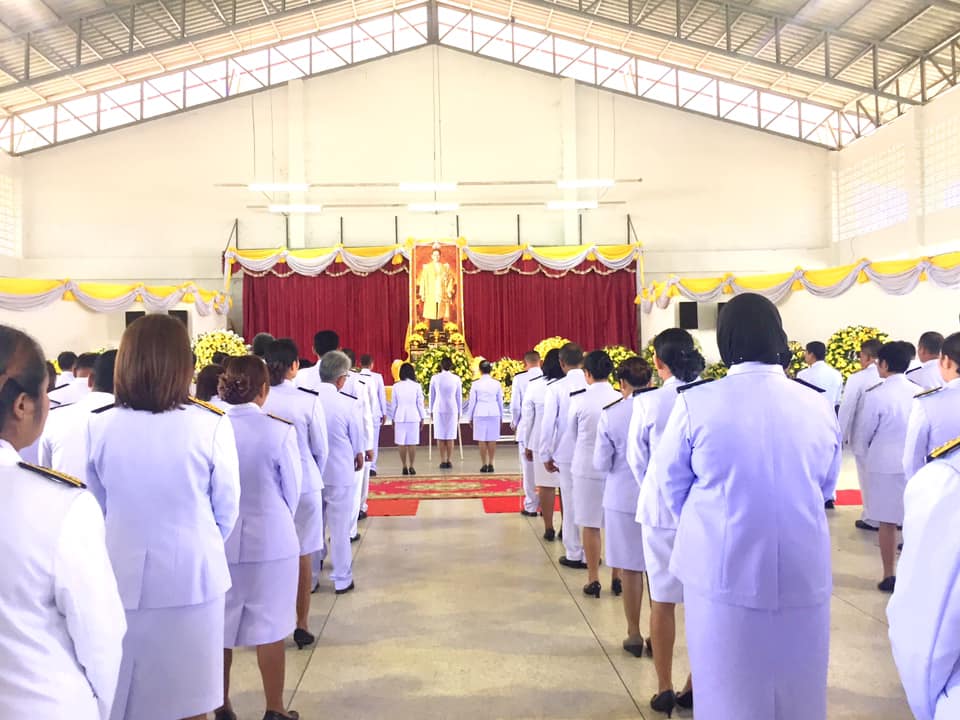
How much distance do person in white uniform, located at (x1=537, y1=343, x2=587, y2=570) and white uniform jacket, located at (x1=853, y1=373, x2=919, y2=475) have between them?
1835mm

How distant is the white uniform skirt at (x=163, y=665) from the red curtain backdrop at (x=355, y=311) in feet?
42.1

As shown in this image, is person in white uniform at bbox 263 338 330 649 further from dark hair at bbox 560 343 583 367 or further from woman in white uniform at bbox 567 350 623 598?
dark hair at bbox 560 343 583 367

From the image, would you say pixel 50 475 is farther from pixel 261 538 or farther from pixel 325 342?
pixel 325 342

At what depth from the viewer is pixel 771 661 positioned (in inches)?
80.2

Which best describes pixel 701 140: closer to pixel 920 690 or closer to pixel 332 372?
pixel 332 372

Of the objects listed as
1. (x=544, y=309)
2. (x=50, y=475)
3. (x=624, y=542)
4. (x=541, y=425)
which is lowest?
(x=624, y=542)

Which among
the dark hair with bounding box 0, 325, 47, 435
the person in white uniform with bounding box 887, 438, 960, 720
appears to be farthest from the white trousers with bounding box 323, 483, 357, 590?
the person in white uniform with bounding box 887, 438, 960, 720

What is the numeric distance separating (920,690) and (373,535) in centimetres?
519

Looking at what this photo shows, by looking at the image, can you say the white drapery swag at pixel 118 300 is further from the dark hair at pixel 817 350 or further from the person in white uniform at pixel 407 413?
the dark hair at pixel 817 350

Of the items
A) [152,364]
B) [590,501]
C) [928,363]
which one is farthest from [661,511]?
[928,363]

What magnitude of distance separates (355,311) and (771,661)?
13.5 metres

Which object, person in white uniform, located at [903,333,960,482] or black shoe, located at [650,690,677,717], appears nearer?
black shoe, located at [650,690,677,717]

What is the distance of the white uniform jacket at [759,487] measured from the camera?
2029 millimetres

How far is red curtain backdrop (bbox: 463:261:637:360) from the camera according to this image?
1497 cm
